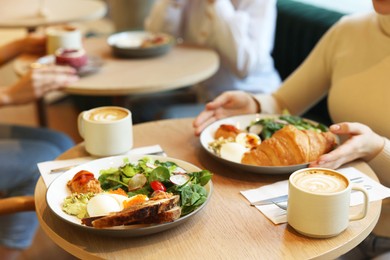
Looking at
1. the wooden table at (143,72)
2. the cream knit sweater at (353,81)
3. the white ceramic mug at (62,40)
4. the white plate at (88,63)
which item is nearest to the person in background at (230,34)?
the wooden table at (143,72)

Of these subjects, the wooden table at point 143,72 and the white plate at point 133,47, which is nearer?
the wooden table at point 143,72

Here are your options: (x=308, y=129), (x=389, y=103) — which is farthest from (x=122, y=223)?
(x=389, y=103)

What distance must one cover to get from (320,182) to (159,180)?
12.8 inches

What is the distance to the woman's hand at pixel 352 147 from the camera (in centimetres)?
119

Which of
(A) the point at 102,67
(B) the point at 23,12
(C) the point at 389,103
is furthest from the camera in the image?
(B) the point at 23,12

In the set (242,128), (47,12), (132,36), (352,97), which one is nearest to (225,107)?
(242,128)

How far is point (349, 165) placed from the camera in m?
1.27

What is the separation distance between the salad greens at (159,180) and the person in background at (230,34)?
123 centimetres

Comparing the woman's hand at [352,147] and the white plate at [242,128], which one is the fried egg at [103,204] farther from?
the woman's hand at [352,147]

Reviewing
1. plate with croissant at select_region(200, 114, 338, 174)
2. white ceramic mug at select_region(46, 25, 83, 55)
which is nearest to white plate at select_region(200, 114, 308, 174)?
plate with croissant at select_region(200, 114, 338, 174)

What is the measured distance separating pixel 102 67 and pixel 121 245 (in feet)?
4.32

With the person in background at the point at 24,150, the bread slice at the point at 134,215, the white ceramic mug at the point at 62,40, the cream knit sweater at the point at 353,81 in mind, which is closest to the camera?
the bread slice at the point at 134,215

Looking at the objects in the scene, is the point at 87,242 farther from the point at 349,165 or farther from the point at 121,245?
the point at 349,165

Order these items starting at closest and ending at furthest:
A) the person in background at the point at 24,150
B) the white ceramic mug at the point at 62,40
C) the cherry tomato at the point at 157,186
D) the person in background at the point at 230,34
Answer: the cherry tomato at the point at 157,186 < the person in background at the point at 24,150 < the white ceramic mug at the point at 62,40 < the person in background at the point at 230,34
